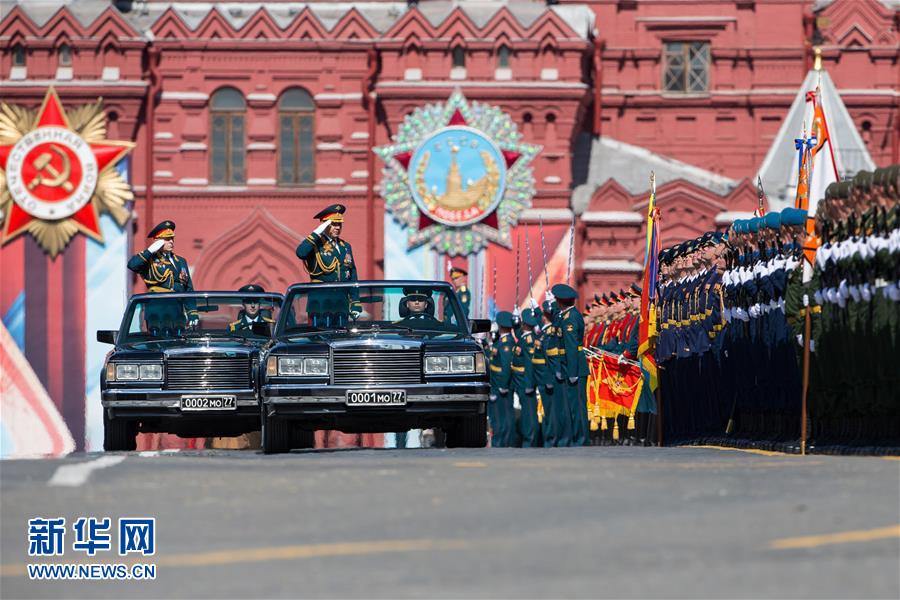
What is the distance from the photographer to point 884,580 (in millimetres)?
7121

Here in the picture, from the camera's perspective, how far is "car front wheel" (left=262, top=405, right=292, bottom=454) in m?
16.8

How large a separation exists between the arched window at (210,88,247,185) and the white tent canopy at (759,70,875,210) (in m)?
10.5

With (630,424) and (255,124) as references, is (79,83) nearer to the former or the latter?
(255,124)

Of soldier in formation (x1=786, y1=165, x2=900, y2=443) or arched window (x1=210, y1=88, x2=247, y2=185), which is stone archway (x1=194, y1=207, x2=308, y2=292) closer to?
arched window (x1=210, y1=88, x2=247, y2=185)

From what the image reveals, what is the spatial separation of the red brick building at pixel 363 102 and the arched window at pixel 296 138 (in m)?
0.03

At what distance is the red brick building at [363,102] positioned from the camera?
40.4 m

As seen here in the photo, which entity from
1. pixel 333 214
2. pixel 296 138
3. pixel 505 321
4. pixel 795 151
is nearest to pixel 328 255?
pixel 333 214

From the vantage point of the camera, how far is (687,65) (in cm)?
4303

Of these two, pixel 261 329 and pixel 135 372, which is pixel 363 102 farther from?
pixel 135 372

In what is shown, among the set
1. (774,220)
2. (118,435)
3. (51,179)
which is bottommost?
(118,435)

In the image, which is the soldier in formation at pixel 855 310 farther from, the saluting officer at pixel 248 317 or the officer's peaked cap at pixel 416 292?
the saluting officer at pixel 248 317

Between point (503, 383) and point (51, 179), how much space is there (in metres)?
14.8

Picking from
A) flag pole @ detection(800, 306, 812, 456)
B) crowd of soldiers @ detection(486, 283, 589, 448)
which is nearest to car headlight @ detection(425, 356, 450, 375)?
flag pole @ detection(800, 306, 812, 456)

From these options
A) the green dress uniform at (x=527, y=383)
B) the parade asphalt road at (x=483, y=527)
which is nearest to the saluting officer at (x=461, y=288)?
the green dress uniform at (x=527, y=383)
